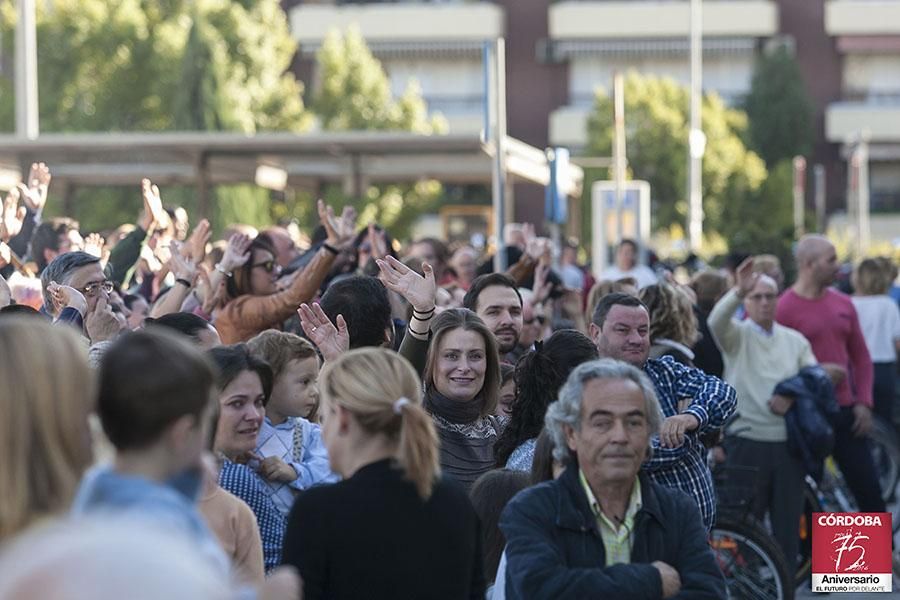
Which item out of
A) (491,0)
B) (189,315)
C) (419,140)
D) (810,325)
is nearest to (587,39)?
(491,0)

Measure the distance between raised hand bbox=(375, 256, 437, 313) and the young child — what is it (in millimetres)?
1172

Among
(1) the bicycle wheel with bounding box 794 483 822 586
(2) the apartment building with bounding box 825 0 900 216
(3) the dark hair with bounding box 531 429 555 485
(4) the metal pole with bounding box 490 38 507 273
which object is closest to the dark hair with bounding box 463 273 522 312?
(1) the bicycle wheel with bounding box 794 483 822 586

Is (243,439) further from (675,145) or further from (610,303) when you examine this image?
(675,145)

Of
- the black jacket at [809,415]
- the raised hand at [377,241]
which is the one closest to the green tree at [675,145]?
the raised hand at [377,241]

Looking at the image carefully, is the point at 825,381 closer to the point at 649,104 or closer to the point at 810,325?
the point at 810,325

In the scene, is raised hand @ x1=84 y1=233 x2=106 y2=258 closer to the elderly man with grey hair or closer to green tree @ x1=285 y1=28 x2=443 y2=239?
the elderly man with grey hair

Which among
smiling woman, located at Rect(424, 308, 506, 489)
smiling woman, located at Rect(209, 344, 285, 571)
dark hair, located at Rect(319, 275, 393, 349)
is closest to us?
smiling woman, located at Rect(209, 344, 285, 571)

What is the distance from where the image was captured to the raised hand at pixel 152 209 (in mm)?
11017

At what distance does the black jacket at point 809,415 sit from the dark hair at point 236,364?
4968 mm

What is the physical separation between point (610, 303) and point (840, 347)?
443 cm

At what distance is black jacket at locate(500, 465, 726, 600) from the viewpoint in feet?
15.2

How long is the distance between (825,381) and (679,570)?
558 cm

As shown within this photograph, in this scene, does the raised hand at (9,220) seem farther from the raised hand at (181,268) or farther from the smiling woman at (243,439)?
the smiling woman at (243,439)

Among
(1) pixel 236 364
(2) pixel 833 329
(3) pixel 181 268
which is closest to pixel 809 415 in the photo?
(2) pixel 833 329
